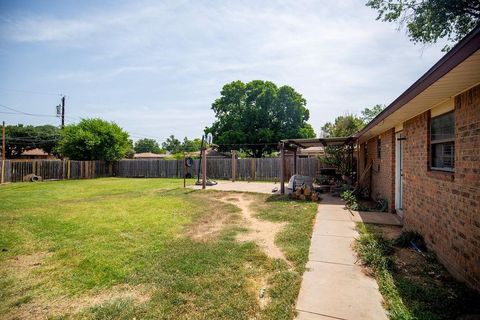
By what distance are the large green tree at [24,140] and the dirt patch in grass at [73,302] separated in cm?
4963

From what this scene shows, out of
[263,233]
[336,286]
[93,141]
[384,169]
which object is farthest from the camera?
[93,141]

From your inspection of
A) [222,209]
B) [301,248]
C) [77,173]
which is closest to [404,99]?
[301,248]

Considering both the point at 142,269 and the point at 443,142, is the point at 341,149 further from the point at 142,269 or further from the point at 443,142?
the point at 142,269

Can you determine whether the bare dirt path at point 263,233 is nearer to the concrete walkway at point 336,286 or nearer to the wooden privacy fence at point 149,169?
the concrete walkway at point 336,286

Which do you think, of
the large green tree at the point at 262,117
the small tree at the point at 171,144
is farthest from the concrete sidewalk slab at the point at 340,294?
the small tree at the point at 171,144

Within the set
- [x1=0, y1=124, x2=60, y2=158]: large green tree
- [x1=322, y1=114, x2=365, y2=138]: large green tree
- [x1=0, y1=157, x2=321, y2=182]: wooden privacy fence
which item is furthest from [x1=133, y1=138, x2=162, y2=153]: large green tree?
[x1=322, y1=114, x2=365, y2=138]: large green tree

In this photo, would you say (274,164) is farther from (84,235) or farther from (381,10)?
(84,235)

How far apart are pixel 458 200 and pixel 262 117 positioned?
81.8 ft

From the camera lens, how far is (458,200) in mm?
3377

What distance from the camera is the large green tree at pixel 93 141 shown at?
22.3m

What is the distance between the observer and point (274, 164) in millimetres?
18766

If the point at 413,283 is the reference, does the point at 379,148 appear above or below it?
above

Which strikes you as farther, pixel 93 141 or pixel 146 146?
pixel 146 146

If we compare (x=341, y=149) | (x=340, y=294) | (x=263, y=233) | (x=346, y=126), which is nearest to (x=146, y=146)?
(x=346, y=126)
